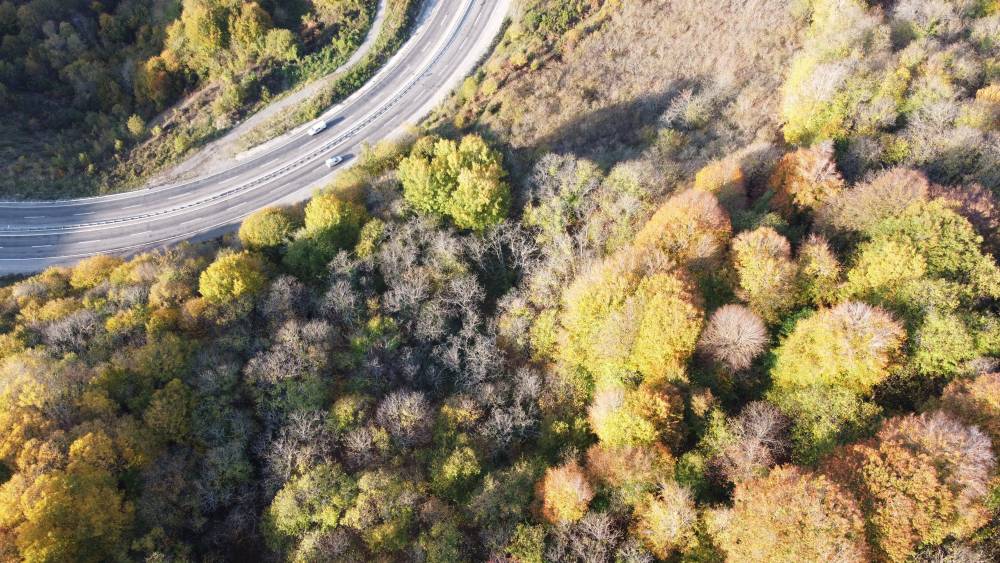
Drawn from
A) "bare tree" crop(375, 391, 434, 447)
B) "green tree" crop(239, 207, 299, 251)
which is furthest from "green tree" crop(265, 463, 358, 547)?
"green tree" crop(239, 207, 299, 251)

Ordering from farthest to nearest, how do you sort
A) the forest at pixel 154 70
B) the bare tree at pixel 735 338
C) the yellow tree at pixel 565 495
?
the forest at pixel 154 70 → the bare tree at pixel 735 338 → the yellow tree at pixel 565 495

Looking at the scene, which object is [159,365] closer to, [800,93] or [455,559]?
[455,559]

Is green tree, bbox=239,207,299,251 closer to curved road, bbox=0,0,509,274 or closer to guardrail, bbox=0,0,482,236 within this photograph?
curved road, bbox=0,0,509,274

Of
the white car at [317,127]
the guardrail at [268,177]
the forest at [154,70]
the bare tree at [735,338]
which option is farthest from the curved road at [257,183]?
the bare tree at [735,338]

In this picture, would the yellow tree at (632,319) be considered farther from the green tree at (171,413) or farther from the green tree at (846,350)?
the green tree at (171,413)

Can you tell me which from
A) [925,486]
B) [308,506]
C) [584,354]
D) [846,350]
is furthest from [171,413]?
[925,486]

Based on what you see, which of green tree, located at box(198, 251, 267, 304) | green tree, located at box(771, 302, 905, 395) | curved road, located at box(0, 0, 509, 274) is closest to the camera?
green tree, located at box(771, 302, 905, 395)

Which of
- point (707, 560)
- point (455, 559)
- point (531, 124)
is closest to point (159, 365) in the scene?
point (455, 559)
